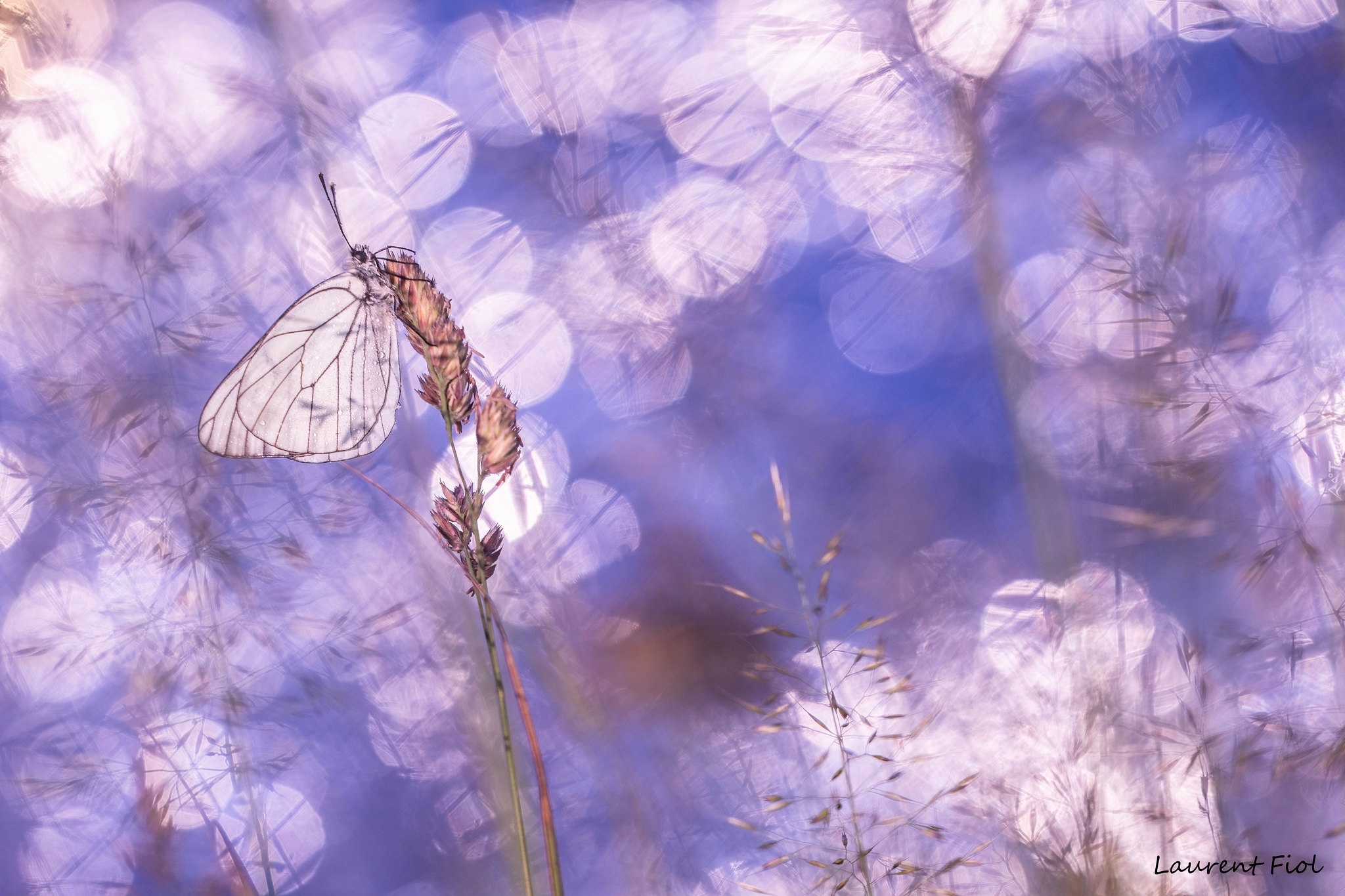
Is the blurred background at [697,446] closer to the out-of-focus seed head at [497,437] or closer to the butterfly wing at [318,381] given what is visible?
the butterfly wing at [318,381]

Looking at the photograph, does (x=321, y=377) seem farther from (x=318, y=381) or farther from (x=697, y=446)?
(x=697, y=446)

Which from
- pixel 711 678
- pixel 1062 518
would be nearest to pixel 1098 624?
pixel 1062 518

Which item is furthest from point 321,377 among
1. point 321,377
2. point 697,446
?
point 697,446

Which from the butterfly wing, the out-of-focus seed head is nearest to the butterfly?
the butterfly wing
